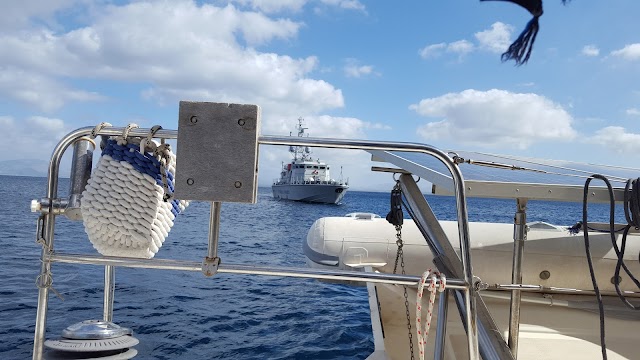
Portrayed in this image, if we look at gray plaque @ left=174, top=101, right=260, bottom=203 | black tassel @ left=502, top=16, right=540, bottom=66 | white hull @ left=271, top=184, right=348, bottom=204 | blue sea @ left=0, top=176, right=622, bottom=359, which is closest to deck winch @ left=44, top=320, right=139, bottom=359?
gray plaque @ left=174, top=101, right=260, bottom=203

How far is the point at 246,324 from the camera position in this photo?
8.02m

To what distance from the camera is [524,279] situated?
5410 millimetres

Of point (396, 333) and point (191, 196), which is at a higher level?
point (191, 196)

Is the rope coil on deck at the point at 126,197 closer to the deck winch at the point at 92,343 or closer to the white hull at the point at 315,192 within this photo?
the deck winch at the point at 92,343

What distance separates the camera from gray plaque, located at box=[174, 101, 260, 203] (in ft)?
5.54

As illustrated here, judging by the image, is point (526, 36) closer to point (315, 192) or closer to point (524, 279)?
point (524, 279)

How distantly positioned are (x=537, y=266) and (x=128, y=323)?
542cm

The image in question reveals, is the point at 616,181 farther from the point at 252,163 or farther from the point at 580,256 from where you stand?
the point at 580,256

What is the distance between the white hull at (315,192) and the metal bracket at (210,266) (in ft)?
177

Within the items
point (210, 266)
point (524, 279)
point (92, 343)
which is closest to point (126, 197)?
point (210, 266)

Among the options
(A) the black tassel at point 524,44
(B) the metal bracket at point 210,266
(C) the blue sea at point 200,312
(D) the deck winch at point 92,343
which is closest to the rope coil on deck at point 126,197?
(B) the metal bracket at point 210,266

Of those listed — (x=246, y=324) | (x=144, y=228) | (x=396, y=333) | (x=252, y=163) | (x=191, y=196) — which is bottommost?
(x=246, y=324)

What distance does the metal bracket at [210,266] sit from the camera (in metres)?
1.81

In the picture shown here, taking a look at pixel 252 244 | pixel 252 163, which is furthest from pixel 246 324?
→ pixel 252 244
